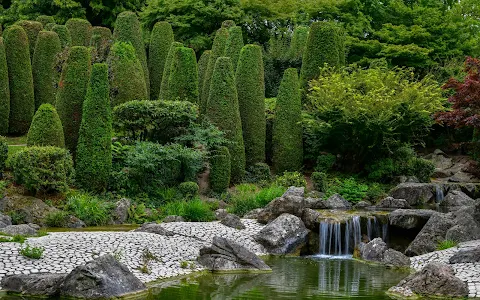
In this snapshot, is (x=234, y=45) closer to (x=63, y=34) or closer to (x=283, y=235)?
(x=63, y=34)

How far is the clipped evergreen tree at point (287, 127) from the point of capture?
28125 millimetres

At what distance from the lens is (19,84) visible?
96.0 ft

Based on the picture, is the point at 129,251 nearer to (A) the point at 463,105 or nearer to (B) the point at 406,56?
(A) the point at 463,105

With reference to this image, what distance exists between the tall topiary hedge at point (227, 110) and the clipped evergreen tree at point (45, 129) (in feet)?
21.6

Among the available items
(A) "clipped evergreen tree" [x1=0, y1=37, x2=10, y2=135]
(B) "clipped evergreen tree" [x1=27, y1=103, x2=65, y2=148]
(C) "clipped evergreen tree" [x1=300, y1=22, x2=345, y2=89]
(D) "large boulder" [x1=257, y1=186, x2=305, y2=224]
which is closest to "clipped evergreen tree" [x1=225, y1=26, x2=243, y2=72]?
(C) "clipped evergreen tree" [x1=300, y1=22, x2=345, y2=89]

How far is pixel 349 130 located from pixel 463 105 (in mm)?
6533

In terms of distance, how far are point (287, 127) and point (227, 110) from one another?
9.83ft

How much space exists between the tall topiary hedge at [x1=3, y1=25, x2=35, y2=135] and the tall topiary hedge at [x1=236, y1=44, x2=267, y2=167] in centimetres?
904

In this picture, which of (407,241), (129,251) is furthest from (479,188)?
(129,251)

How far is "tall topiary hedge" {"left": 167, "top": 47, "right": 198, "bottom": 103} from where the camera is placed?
88.3 ft

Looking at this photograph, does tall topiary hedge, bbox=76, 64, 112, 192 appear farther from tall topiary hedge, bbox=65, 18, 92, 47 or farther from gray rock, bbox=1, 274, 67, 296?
tall topiary hedge, bbox=65, 18, 92, 47

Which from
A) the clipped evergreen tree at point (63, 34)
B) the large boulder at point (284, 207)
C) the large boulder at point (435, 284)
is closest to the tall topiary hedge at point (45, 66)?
the clipped evergreen tree at point (63, 34)

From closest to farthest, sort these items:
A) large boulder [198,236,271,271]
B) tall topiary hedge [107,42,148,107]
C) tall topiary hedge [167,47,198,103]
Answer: large boulder [198,236,271,271], tall topiary hedge [167,47,198,103], tall topiary hedge [107,42,148,107]

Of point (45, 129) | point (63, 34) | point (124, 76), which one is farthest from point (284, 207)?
point (63, 34)
